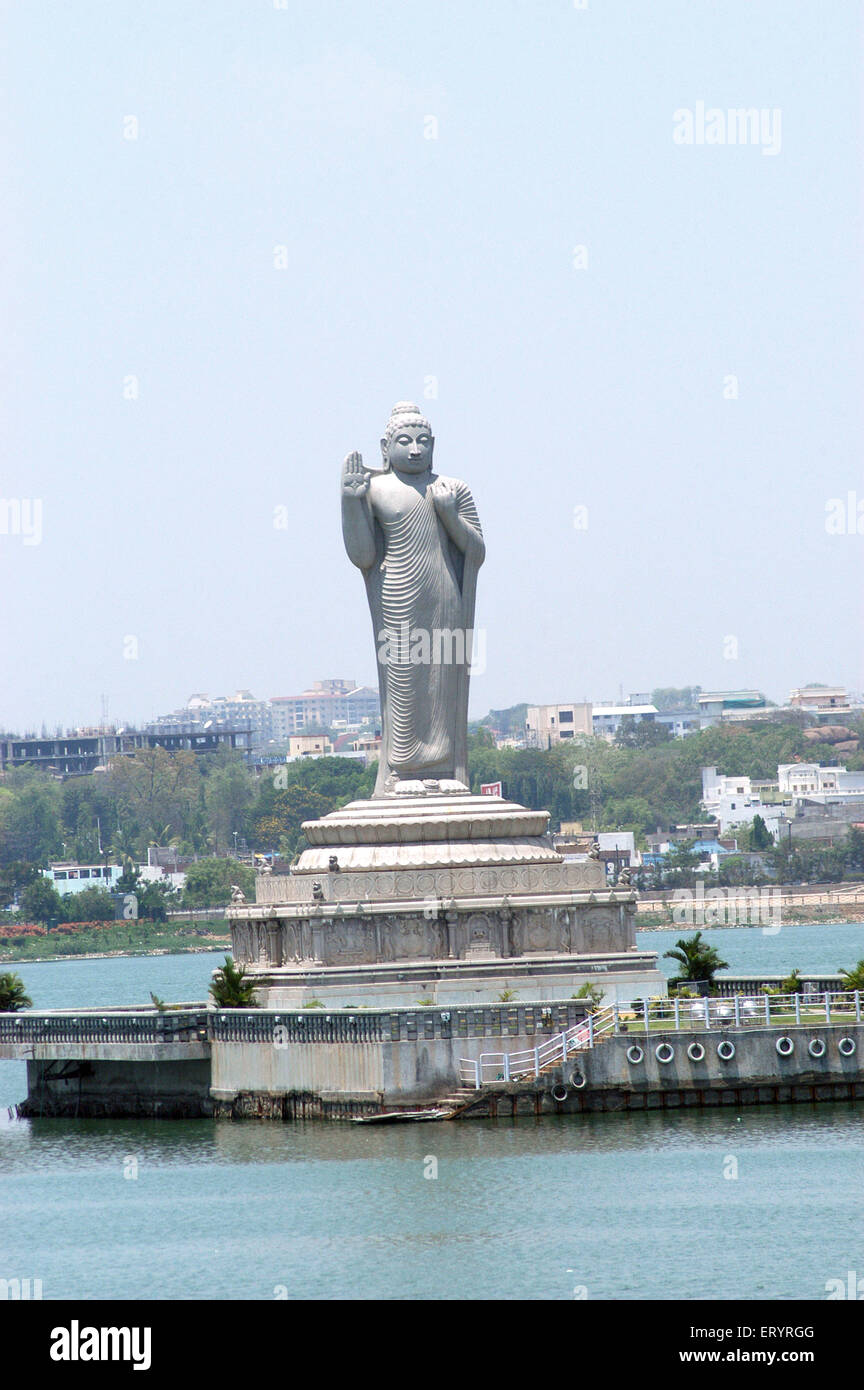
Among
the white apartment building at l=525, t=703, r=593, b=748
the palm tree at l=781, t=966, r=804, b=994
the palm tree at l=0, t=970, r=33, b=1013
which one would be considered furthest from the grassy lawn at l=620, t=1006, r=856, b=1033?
the white apartment building at l=525, t=703, r=593, b=748

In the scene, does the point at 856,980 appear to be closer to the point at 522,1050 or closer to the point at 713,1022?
the point at 713,1022

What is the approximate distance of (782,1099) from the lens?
121ft

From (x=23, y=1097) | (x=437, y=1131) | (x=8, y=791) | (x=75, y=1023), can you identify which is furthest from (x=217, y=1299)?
(x=8, y=791)

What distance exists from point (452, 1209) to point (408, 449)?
1692 cm

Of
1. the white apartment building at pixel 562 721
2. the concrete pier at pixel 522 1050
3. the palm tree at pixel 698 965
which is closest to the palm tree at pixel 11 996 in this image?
the concrete pier at pixel 522 1050

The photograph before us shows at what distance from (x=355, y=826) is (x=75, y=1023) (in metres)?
5.19

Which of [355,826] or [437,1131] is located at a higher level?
[355,826]

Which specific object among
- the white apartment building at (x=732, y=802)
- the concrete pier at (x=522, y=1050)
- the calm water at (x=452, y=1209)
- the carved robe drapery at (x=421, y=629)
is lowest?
the white apartment building at (x=732, y=802)

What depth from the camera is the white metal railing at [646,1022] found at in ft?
120

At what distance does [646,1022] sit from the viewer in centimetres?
3669

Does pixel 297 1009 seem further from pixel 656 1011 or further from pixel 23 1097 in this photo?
pixel 23 1097

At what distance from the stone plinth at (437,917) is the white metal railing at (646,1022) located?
2.01m

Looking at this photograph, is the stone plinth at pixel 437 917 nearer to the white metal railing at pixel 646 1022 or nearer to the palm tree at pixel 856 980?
the white metal railing at pixel 646 1022

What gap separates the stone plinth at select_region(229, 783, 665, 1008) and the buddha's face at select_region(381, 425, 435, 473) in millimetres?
5799
